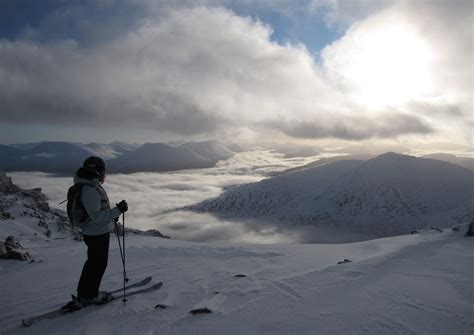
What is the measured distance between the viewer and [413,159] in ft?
443

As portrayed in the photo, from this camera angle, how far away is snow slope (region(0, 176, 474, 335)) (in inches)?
206

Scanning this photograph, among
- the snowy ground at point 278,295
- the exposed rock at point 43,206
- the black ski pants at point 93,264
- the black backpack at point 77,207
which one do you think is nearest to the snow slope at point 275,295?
the snowy ground at point 278,295

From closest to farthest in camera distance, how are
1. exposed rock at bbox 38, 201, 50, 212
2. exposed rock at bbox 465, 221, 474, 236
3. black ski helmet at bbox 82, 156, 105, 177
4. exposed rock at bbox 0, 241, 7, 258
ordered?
black ski helmet at bbox 82, 156, 105, 177
exposed rock at bbox 465, 221, 474, 236
exposed rock at bbox 0, 241, 7, 258
exposed rock at bbox 38, 201, 50, 212

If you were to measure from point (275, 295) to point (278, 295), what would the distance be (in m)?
0.06

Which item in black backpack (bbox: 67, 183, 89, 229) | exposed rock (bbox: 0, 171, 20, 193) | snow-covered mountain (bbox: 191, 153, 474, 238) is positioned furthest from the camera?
snow-covered mountain (bbox: 191, 153, 474, 238)

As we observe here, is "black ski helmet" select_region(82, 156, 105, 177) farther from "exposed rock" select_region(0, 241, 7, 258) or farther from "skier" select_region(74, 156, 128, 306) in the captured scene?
"exposed rock" select_region(0, 241, 7, 258)

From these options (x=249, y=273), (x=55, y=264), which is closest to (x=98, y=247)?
(x=249, y=273)

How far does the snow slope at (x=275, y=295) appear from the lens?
17.1 feet

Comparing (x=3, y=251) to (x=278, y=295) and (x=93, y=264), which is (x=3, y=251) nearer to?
(x=93, y=264)

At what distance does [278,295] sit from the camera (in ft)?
21.4

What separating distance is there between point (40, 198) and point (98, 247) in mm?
49025

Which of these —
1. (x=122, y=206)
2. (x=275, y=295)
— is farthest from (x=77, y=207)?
(x=275, y=295)

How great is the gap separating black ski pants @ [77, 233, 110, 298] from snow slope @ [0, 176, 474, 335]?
37 centimetres

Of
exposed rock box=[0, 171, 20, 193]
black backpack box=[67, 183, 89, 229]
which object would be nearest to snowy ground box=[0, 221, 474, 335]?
black backpack box=[67, 183, 89, 229]
